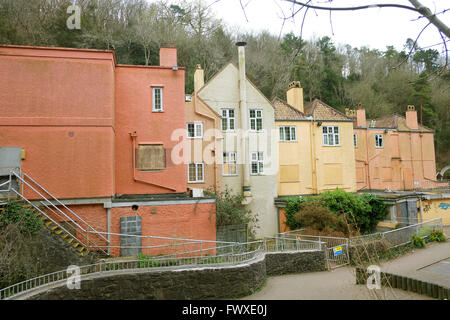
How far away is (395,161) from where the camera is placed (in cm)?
3525

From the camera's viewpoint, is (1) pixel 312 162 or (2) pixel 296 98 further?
(2) pixel 296 98

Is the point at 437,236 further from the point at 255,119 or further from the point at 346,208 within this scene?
the point at 255,119

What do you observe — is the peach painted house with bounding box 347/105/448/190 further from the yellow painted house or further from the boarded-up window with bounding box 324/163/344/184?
the boarded-up window with bounding box 324/163/344/184

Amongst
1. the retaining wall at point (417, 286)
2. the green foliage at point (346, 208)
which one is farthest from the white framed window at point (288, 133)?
the retaining wall at point (417, 286)

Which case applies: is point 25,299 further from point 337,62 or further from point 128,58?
point 337,62

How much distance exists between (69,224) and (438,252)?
20146mm

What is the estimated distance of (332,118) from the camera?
2836 cm

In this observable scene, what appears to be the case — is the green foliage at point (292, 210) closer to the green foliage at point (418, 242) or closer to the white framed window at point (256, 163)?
the white framed window at point (256, 163)

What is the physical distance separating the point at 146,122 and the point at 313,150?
49.0 ft

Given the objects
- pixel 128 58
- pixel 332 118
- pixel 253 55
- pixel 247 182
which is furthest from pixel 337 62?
pixel 247 182

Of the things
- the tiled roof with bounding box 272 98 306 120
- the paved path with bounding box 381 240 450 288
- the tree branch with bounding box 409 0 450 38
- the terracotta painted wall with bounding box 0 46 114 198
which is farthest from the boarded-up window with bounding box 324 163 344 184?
the tree branch with bounding box 409 0 450 38

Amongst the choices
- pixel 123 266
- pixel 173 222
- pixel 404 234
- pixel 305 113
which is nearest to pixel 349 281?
pixel 173 222

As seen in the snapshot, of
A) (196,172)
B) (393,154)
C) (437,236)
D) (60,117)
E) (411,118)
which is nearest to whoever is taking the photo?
(60,117)

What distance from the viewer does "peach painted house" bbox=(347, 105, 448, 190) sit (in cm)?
3331
